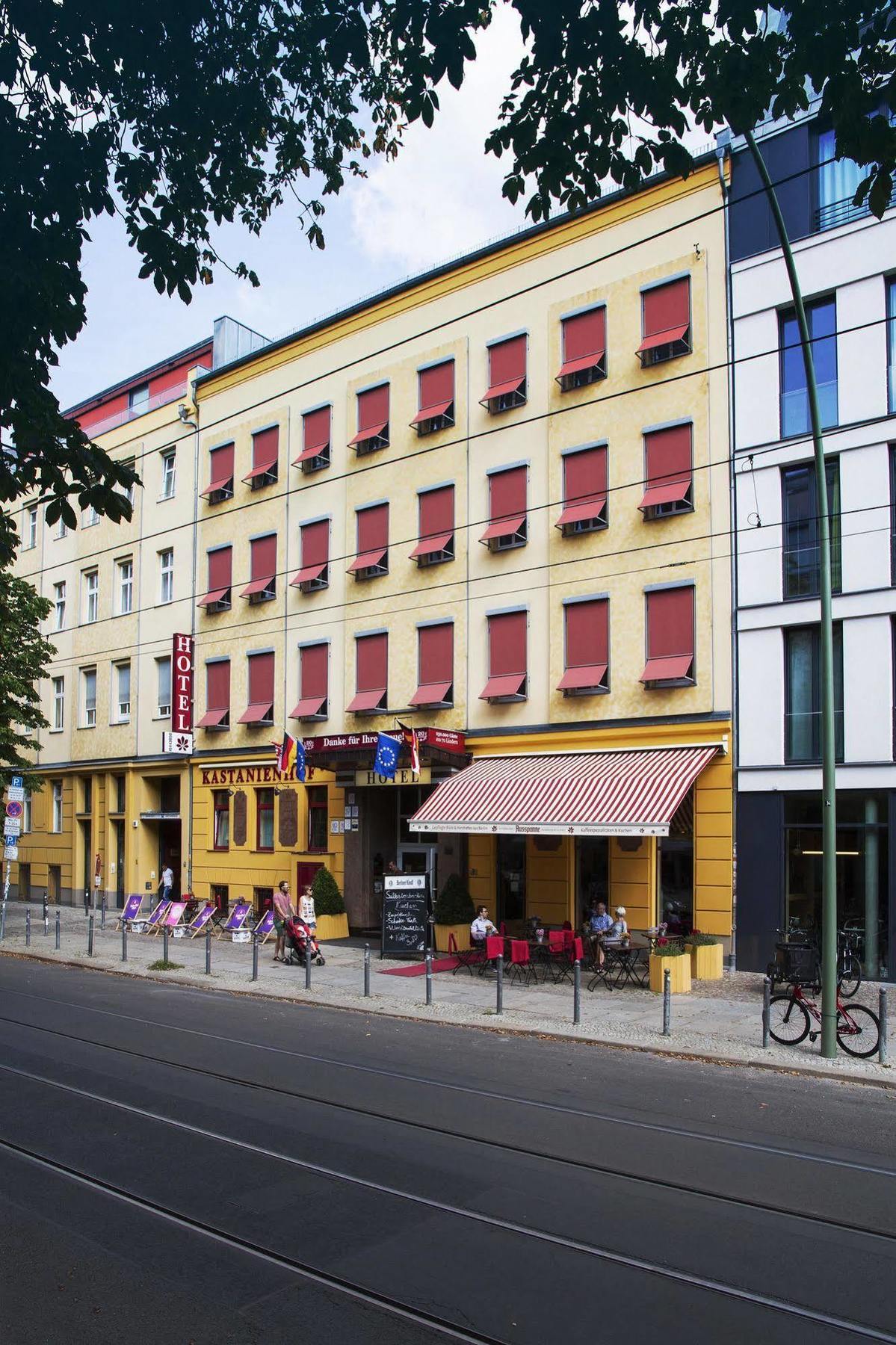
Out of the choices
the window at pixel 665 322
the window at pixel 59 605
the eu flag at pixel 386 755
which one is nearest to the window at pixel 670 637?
the window at pixel 665 322

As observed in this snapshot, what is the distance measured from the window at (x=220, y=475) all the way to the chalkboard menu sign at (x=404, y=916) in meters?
14.6

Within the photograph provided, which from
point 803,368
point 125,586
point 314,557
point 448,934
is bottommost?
point 448,934

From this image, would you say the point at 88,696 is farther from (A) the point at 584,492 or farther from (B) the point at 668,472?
(B) the point at 668,472

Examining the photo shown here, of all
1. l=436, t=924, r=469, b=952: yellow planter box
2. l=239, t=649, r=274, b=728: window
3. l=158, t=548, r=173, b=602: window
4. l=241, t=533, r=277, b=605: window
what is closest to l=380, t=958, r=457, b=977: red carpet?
l=436, t=924, r=469, b=952: yellow planter box

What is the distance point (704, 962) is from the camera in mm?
20484

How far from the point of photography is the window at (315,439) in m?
30.4

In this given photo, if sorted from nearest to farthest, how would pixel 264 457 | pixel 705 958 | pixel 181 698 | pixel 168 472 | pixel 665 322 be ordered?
pixel 705 958
pixel 665 322
pixel 264 457
pixel 181 698
pixel 168 472

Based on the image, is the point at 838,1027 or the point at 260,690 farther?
the point at 260,690

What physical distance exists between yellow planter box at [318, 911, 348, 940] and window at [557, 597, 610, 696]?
8.25m

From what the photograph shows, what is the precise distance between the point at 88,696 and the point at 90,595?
140 inches

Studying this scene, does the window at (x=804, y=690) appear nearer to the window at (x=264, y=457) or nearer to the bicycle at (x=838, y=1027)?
the bicycle at (x=838, y=1027)

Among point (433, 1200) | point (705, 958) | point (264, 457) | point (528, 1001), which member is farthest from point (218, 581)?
point (433, 1200)

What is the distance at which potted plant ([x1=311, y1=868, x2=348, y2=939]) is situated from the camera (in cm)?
2712

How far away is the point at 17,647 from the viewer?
105ft
